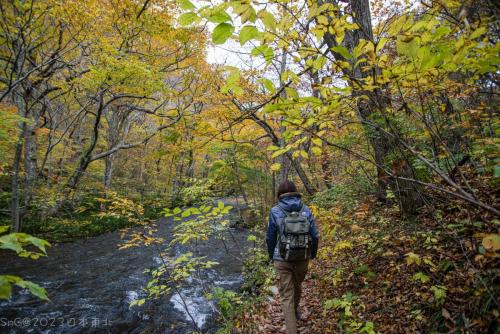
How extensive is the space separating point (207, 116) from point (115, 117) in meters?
8.49

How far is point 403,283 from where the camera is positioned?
3301 mm

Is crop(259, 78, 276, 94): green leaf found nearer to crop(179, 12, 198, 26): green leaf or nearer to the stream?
crop(179, 12, 198, 26): green leaf

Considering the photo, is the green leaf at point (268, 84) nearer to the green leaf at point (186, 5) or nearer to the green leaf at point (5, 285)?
the green leaf at point (186, 5)

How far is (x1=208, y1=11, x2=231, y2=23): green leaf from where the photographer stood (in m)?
1.18

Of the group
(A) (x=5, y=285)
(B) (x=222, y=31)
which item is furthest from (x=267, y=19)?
(A) (x=5, y=285)

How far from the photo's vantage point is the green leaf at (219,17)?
1184 mm

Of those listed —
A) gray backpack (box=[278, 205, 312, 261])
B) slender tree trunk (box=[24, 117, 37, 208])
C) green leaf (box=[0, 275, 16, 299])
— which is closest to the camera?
green leaf (box=[0, 275, 16, 299])

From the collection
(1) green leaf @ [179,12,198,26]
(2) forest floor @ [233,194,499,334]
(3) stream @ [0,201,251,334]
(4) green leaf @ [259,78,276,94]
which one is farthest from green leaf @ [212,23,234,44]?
(3) stream @ [0,201,251,334]

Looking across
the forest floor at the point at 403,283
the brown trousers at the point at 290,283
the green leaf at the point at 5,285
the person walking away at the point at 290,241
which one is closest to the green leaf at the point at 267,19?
the green leaf at the point at 5,285

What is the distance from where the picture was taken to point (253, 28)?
1.29 meters

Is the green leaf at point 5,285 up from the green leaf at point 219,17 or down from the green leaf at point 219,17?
down

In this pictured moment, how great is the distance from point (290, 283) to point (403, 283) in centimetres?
145

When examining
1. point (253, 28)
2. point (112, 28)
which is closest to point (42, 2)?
point (112, 28)

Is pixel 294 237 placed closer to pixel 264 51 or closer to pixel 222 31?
pixel 264 51
